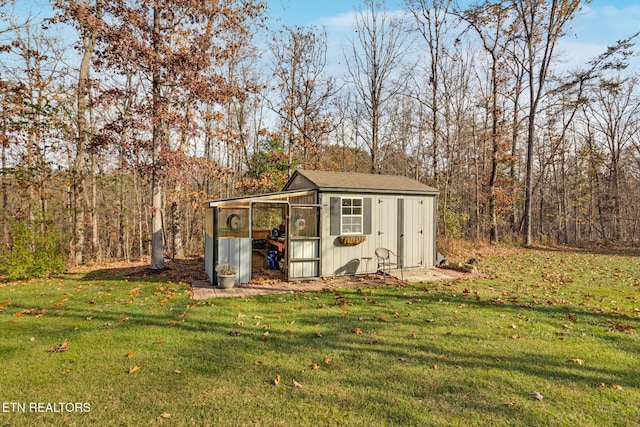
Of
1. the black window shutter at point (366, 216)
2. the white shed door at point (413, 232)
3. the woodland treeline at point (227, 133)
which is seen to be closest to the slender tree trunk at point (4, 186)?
the woodland treeline at point (227, 133)

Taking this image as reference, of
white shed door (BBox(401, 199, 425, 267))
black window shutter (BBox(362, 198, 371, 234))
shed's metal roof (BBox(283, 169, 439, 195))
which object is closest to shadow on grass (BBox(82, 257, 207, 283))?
shed's metal roof (BBox(283, 169, 439, 195))

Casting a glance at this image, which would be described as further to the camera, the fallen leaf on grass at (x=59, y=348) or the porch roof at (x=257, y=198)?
the porch roof at (x=257, y=198)

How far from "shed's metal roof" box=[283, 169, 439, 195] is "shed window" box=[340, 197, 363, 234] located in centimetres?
40

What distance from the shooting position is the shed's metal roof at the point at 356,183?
916cm

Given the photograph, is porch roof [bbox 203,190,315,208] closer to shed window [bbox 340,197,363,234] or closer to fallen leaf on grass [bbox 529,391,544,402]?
shed window [bbox 340,197,363,234]

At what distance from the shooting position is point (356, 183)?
31.9 feet

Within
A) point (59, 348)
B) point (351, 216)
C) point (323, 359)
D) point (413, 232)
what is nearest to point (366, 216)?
point (351, 216)

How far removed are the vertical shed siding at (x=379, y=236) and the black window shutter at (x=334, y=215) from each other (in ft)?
0.21

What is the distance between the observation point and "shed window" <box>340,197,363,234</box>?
30.4 feet

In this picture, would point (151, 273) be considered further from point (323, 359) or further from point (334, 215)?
point (323, 359)

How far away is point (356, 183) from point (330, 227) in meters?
1.64

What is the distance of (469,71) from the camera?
2050cm

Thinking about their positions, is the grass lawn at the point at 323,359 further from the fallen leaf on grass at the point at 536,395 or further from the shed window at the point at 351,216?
the shed window at the point at 351,216

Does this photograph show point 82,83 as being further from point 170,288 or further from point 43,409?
point 43,409
